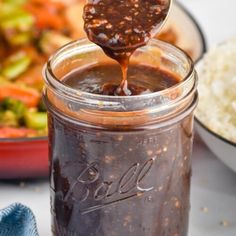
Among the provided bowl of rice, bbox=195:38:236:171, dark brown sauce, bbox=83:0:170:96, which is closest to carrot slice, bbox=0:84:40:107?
bowl of rice, bbox=195:38:236:171

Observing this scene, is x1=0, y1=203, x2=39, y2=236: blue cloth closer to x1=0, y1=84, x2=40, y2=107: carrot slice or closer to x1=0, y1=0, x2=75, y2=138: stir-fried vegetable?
x1=0, y1=0, x2=75, y2=138: stir-fried vegetable

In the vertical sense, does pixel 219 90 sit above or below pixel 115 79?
below

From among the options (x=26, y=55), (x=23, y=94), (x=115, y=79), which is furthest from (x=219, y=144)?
(x=26, y=55)

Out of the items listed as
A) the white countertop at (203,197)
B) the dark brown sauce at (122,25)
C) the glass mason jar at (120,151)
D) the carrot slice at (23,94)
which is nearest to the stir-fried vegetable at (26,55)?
the carrot slice at (23,94)

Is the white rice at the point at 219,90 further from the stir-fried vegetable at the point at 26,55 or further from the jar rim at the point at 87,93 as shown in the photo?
the stir-fried vegetable at the point at 26,55

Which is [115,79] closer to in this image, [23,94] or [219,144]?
[219,144]
